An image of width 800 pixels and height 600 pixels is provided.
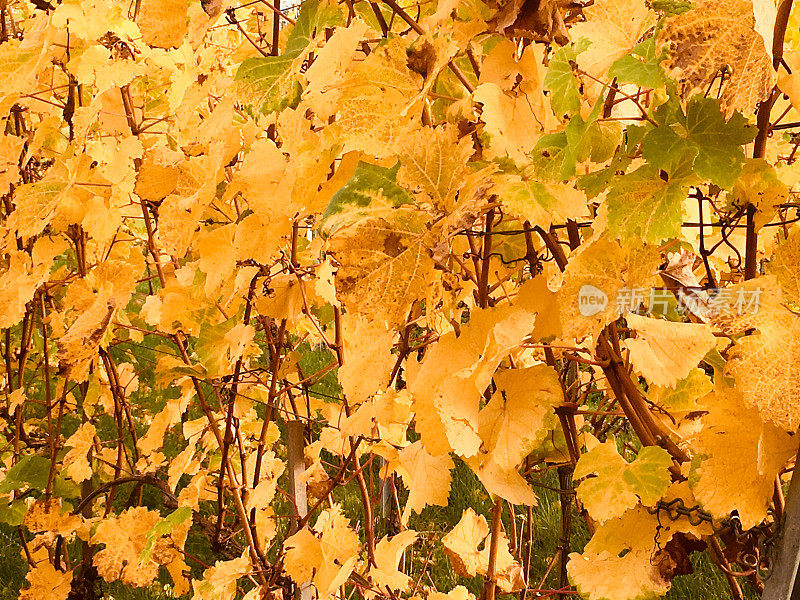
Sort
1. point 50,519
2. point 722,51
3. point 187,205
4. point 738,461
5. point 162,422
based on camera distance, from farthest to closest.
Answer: point 50,519 < point 162,422 < point 187,205 < point 738,461 < point 722,51

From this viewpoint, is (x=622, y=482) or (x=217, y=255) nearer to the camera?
(x=622, y=482)

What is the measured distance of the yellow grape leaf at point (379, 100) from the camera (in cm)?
67

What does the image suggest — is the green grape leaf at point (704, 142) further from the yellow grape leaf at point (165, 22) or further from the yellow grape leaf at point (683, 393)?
the yellow grape leaf at point (165, 22)

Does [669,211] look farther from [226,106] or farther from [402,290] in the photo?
[226,106]

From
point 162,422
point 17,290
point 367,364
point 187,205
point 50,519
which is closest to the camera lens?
point 367,364

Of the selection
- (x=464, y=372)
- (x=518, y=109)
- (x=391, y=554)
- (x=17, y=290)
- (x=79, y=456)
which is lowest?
(x=79, y=456)

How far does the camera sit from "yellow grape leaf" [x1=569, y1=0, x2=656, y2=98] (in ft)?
2.35

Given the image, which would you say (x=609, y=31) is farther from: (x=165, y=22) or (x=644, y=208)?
(x=165, y=22)

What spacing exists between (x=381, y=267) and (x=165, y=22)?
54cm

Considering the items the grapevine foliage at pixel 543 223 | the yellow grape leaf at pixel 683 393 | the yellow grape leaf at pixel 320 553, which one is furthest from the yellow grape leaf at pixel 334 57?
the yellow grape leaf at pixel 320 553

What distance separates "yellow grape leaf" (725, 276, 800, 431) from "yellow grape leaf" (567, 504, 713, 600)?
7.9 inches

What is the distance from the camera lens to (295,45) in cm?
87
